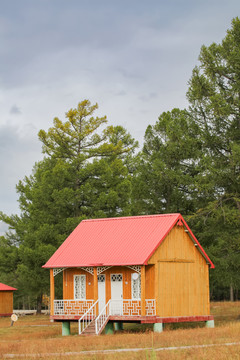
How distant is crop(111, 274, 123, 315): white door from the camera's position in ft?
106

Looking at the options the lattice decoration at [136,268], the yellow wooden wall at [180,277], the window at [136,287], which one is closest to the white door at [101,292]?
the window at [136,287]

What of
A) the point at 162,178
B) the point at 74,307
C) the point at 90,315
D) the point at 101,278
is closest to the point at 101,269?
the point at 101,278

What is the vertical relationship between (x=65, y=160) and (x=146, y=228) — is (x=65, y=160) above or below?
above

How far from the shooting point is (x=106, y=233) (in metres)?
36.0

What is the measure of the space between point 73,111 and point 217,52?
657 inches

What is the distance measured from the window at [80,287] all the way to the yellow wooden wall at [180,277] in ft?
17.2

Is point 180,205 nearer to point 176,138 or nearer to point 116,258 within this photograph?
point 176,138

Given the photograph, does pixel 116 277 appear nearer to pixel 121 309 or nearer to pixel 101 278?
pixel 101 278

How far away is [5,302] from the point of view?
5647 cm

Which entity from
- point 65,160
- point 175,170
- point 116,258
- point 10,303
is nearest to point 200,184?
point 175,170

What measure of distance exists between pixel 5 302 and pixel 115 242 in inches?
1029

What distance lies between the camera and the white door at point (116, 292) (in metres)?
32.4

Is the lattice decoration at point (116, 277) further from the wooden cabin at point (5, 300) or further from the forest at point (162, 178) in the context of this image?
the wooden cabin at point (5, 300)

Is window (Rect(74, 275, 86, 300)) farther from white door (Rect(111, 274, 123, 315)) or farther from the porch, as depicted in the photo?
white door (Rect(111, 274, 123, 315))
